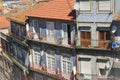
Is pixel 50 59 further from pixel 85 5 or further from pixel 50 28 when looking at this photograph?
pixel 85 5

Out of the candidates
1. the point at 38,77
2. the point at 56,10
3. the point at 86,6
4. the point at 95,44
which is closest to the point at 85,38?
the point at 95,44

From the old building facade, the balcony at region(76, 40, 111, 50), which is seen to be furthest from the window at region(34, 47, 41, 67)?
the balcony at region(76, 40, 111, 50)

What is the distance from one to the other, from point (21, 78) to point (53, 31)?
49.2 ft

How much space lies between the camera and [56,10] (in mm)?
40281

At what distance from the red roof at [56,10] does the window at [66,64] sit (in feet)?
16.6

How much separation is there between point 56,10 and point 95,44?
7644mm

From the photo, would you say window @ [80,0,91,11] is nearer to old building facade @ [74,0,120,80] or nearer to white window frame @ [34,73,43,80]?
old building facade @ [74,0,120,80]

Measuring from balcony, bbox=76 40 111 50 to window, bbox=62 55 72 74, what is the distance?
3.04m

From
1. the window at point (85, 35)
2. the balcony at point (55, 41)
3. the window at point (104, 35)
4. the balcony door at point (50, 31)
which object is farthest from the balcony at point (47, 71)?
the window at point (104, 35)

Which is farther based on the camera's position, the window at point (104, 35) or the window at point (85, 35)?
the window at point (85, 35)

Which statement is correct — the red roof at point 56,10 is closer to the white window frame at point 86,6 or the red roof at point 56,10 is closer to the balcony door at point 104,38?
the white window frame at point 86,6

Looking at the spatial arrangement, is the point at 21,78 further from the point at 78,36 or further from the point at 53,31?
the point at 78,36

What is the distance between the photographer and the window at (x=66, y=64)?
127ft

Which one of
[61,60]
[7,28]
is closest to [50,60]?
[61,60]
